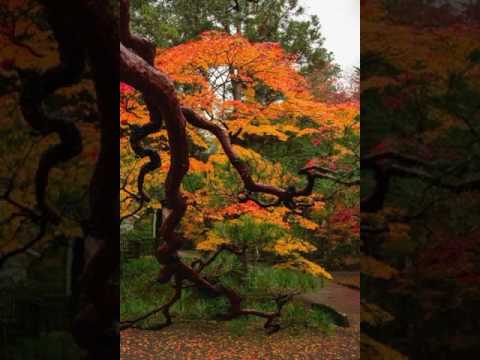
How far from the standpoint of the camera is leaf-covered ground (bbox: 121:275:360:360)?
5.90m

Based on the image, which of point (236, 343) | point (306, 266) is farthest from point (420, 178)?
point (236, 343)

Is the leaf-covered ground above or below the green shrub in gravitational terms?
below

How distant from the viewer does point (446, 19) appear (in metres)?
3.86

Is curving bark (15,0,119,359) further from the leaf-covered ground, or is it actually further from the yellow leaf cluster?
the yellow leaf cluster

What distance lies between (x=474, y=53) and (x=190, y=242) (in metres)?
3.98

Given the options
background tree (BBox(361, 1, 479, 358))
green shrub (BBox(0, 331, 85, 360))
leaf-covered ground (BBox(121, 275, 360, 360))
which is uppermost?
background tree (BBox(361, 1, 479, 358))

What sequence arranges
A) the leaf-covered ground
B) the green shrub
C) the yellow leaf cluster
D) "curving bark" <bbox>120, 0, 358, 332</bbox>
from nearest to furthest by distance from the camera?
1. the green shrub
2. "curving bark" <bbox>120, 0, 358, 332</bbox>
3. the leaf-covered ground
4. the yellow leaf cluster

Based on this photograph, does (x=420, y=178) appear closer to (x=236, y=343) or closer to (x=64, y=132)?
(x=64, y=132)

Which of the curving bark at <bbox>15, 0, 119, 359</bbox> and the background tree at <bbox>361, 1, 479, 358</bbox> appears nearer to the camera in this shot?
the curving bark at <bbox>15, 0, 119, 359</bbox>

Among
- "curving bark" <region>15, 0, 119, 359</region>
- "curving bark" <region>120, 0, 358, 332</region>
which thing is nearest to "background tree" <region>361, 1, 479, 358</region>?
"curving bark" <region>120, 0, 358, 332</region>

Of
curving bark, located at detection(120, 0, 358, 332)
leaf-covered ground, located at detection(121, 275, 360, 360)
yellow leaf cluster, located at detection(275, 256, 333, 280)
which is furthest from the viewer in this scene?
yellow leaf cluster, located at detection(275, 256, 333, 280)

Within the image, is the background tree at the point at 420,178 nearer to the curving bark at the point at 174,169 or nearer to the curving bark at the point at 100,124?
the curving bark at the point at 174,169

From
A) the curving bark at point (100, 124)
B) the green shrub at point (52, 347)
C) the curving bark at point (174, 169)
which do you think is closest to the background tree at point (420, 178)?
the curving bark at point (174, 169)

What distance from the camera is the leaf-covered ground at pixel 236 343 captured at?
5898 mm
